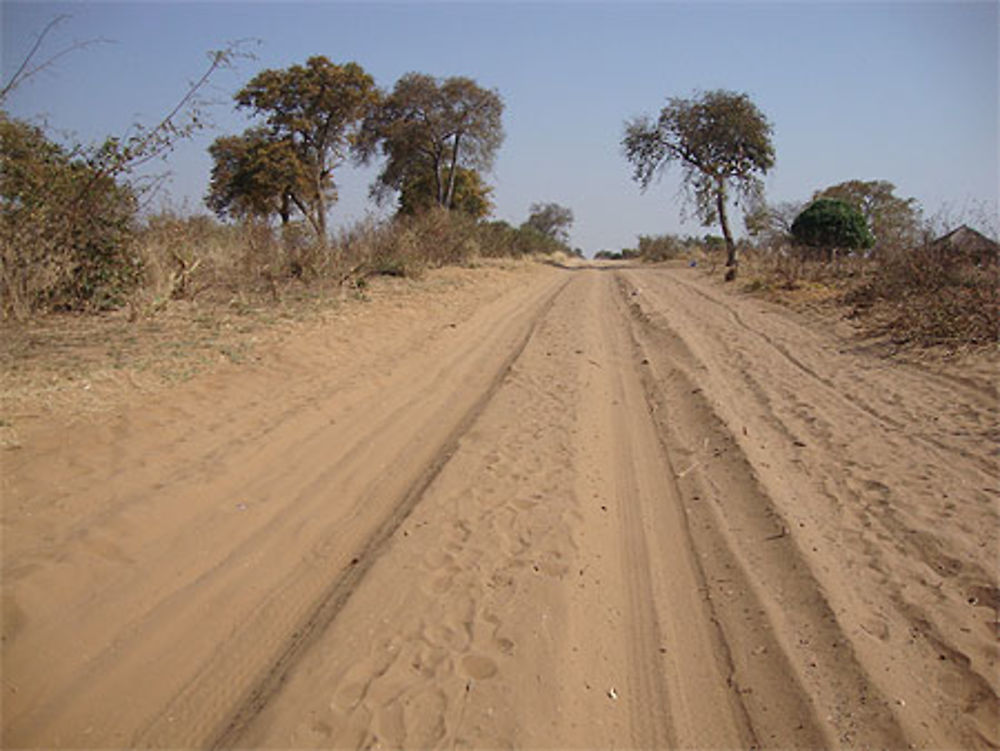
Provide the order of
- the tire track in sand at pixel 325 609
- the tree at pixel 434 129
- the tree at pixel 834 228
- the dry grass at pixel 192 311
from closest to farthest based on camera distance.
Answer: the tire track in sand at pixel 325 609 → the dry grass at pixel 192 311 → the tree at pixel 834 228 → the tree at pixel 434 129

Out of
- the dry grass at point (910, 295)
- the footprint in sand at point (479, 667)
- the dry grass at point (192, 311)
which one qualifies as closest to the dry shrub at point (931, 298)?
the dry grass at point (910, 295)

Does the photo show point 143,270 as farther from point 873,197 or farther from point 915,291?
point 873,197

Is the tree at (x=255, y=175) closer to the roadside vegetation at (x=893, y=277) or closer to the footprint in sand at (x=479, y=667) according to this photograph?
the roadside vegetation at (x=893, y=277)

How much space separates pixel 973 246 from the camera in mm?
11969

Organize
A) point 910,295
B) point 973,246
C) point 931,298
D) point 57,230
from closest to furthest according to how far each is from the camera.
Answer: point 57,230
point 931,298
point 910,295
point 973,246

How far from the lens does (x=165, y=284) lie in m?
8.97

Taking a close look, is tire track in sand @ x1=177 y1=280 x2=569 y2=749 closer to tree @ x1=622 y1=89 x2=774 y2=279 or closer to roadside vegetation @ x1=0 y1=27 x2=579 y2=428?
roadside vegetation @ x1=0 y1=27 x2=579 y2=428

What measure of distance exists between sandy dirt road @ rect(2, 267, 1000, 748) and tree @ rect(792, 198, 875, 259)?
18.5m

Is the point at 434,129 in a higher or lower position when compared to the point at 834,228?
higher

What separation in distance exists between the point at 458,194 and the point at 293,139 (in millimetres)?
12391

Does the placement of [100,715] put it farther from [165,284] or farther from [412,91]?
[412,91]

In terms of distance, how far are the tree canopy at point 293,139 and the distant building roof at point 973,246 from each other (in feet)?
63.9

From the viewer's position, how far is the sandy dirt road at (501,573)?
238 centimetres

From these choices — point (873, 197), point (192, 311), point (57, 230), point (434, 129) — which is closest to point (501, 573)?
point (57, 230)
